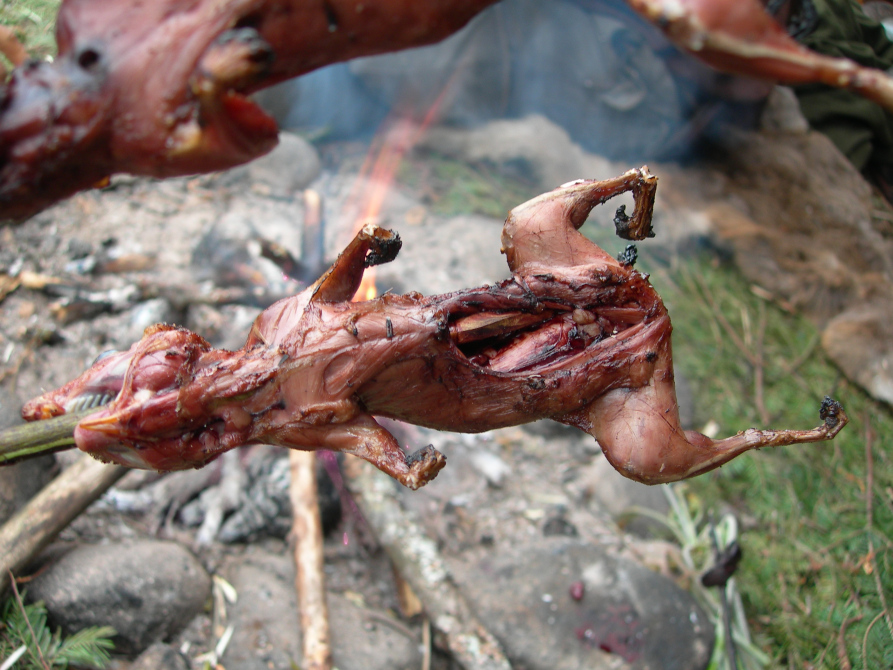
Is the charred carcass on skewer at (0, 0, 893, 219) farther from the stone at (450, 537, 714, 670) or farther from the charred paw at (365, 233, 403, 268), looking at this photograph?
the stone at (450, 537, 714, 670)

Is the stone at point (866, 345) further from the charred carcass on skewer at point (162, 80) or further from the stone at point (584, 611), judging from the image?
the charred carcass on skewer at point (162, 80)

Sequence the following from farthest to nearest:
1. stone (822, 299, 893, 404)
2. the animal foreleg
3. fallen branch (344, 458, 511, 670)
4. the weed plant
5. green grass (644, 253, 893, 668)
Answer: stone (822, 299, 893, 404) → green grass (644, 253, 893, 668) → fallen branch (344, 458, 511, 670) → the weed plant → the animal foreleg

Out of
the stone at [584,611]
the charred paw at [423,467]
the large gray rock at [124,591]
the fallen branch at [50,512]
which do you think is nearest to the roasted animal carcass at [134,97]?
the fallen branch at [50,512]

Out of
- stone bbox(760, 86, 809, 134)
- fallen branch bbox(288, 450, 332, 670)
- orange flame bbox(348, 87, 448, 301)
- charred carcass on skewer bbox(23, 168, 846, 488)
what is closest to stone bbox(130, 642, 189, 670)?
fallen branch bbox(288, 450, 332, 670)

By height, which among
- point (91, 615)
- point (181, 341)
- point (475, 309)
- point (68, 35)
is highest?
point (68, 35)

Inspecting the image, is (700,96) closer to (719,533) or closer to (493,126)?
(493,126)

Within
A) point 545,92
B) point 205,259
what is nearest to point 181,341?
point 205,259
